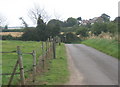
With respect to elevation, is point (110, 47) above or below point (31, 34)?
above

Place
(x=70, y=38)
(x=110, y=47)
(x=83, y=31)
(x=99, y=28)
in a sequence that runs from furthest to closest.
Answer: (x=83, y=31)
(x=70, y=38)
(x=99, y=28)
(x=110, y=47)

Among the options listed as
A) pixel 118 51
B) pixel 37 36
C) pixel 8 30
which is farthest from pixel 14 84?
pixel 8 30

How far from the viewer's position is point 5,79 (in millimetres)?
9320

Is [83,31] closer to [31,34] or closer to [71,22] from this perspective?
Result: [31,34]

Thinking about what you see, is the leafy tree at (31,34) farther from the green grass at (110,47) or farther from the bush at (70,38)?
the green grass at (110,47)

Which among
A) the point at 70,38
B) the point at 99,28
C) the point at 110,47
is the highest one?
the point at 99,28

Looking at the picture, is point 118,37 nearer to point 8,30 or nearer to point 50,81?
point 50,81

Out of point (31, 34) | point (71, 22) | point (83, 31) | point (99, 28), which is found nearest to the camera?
point (31, 34)

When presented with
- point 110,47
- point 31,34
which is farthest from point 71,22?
point 110,47

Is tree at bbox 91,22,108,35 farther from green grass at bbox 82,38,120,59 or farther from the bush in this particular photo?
green grass at bbox 82,38,120,59

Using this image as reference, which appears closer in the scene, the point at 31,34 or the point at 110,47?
the point at 110,47

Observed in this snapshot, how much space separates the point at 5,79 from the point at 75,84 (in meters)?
2.64

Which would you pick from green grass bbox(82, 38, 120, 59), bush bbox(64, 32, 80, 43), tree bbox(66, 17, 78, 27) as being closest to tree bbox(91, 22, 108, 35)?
bush bbox(64, 32, 80, 43)

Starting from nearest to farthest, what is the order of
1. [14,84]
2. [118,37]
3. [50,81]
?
[14,84] → [50,81] → [118,37]
